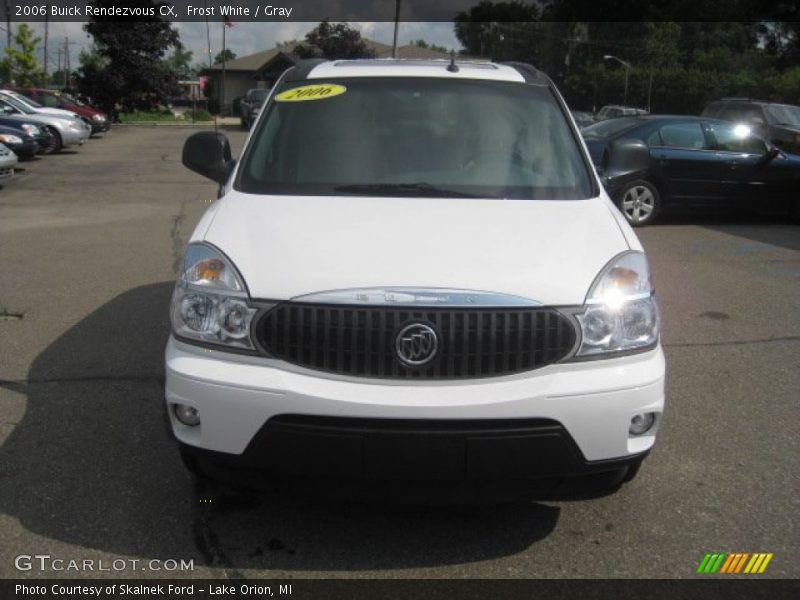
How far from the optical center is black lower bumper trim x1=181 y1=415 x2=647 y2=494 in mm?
2773

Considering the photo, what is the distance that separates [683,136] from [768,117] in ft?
23.1

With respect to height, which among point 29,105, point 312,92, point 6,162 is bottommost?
point 29,105

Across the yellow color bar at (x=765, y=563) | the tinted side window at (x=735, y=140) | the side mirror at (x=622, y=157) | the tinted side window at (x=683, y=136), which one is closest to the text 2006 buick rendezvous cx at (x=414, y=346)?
the yellow color bar at (x=765, y=563)

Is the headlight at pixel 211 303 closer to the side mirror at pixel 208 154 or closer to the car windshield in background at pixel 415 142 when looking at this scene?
the car windshield in background at pixel 415 142

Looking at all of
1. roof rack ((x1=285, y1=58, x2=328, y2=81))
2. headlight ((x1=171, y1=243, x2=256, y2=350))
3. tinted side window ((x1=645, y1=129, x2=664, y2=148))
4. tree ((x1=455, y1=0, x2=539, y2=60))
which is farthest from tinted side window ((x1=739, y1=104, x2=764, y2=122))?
tree ((x1=455, y1=0, x2=539, y2=60))

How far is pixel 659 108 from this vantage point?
165 feet

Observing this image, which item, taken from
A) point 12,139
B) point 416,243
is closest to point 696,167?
point 416,243

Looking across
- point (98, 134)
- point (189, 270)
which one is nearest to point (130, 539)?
point (189, 270)

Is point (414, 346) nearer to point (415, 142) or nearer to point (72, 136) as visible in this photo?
point (415, 142)

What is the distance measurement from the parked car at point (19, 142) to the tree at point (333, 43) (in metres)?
30.8

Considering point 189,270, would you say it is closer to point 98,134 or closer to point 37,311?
point 37,311

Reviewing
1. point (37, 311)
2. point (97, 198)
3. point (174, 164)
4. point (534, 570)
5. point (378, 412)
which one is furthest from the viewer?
point (174, 164)

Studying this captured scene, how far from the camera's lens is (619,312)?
304 cm

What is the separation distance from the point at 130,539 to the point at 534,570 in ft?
5.22
